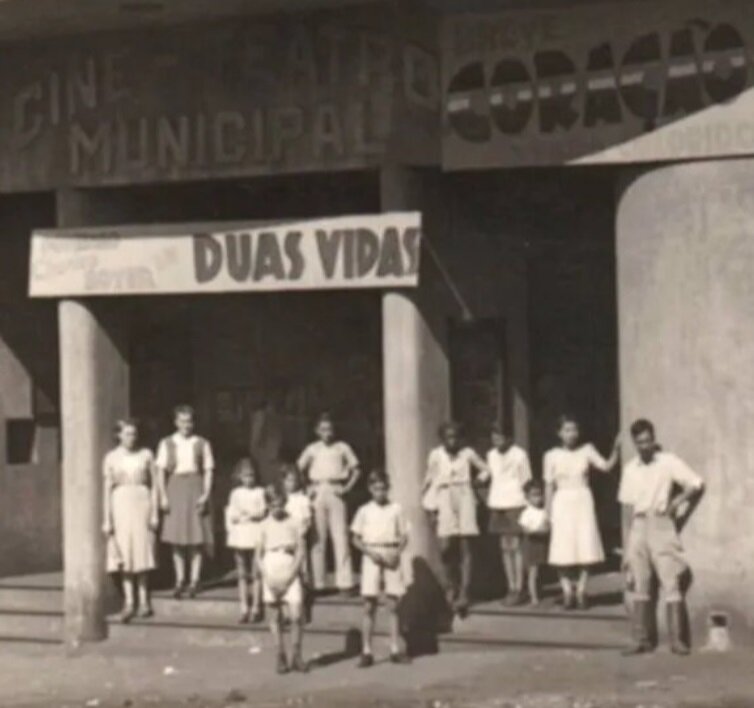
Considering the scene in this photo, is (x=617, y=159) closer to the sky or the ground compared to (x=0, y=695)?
closer to the sky

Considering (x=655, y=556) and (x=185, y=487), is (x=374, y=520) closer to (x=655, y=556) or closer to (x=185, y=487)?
(x=655, y=556)

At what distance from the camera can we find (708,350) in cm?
1841

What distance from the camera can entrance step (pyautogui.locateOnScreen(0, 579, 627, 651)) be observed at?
19109 mm

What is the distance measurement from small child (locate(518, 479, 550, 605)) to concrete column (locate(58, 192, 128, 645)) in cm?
415

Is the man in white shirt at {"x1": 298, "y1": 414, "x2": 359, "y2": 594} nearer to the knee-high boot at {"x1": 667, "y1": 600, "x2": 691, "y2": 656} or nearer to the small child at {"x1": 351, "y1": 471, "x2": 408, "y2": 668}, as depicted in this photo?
the small child at {"x1": 351, "y1": 471, "x2": 408, "y2": 668}

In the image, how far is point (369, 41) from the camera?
63.8 feet

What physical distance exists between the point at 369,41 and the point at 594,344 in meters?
5.11

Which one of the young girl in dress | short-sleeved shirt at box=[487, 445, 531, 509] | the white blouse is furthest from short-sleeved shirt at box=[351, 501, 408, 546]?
the white blouse

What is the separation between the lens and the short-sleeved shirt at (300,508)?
18.8 metres

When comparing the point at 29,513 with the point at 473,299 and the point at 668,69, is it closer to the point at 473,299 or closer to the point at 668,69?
the point at 473,299

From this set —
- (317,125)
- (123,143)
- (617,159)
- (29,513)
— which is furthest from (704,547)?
(29,513)

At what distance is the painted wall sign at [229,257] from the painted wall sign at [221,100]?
521 millimetres

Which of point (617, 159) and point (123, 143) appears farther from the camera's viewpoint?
point (123, 143)

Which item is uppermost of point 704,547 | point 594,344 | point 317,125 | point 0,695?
point 317,125
